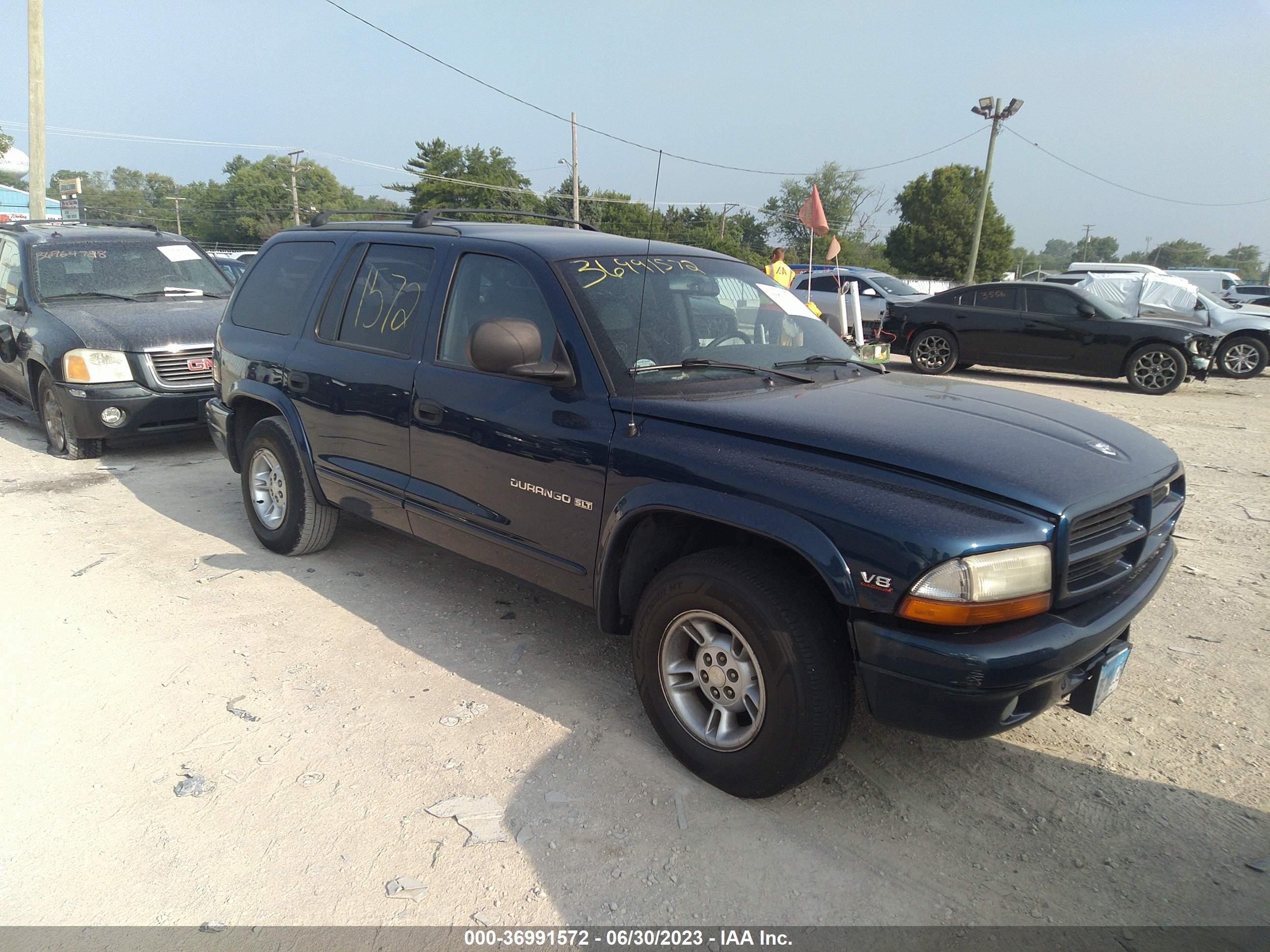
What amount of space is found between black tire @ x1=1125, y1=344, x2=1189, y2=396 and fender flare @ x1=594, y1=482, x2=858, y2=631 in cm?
1159

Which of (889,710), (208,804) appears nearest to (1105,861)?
(889,710)

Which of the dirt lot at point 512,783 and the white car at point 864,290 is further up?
the white car at point 864,290

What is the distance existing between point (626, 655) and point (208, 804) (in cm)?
177

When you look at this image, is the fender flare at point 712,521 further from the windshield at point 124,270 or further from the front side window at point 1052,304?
the front side window at point 1052,304

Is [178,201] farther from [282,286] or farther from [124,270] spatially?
[282,286]

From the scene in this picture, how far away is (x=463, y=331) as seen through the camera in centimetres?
366

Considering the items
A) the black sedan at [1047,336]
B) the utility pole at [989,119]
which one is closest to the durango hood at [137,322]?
the black sedan at [1047,336]

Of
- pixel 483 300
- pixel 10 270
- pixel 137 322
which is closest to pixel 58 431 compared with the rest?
pixel 137 322

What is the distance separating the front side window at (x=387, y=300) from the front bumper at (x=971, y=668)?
100 inches

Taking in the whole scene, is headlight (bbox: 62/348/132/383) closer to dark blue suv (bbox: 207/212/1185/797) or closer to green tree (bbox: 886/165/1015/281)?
dark blue suv (bbox: 207/212/1185/797)

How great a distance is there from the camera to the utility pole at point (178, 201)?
71312 millimetres

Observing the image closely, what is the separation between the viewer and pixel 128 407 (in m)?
6.87

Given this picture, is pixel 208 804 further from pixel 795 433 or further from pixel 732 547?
pixel 795 433

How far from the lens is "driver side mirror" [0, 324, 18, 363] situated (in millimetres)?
7574
